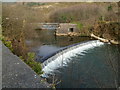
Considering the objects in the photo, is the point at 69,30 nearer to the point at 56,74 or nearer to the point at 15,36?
the point at 15,36

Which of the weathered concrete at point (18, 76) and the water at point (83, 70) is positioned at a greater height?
the weathered concrete at point (18, 76)

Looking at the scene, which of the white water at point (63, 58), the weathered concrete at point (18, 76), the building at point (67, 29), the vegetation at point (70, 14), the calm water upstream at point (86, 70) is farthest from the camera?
the building at point (67, 29)

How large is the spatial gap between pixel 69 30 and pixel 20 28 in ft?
26.5

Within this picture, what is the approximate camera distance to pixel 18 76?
3104 millimetres

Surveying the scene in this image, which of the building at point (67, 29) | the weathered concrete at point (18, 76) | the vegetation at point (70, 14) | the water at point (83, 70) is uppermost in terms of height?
the vegetation at point (70, 14)

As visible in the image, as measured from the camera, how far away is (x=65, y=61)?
29.0 feet

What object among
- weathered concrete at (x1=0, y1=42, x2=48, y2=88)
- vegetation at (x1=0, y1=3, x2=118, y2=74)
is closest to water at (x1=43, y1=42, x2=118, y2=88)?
weathered concrete at (x1=0, y1=42, x2=48, y2=88)

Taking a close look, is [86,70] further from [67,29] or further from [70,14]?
[70,14]

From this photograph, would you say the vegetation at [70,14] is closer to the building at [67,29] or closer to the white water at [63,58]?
the building at [67,29]

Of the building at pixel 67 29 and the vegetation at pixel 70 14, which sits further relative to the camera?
the building at pixel 67 29

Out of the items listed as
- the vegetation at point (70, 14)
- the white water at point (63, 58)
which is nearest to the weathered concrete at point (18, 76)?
the white water at point (63, 58)

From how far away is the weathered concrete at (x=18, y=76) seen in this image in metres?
2.76

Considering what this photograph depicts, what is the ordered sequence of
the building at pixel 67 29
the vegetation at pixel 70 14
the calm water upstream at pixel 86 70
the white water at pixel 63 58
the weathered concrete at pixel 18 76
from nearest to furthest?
the weathered concrete at pixel 18 76, the calm water upstream at pixel 86 70, the white water at pixel 63 58, the vegetation at pixel 70 14, the building at pixel 67 29

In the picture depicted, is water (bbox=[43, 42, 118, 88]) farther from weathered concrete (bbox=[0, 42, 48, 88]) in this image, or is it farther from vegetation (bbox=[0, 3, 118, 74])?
vegetation (bbox=[0, 3, 118, 74])
